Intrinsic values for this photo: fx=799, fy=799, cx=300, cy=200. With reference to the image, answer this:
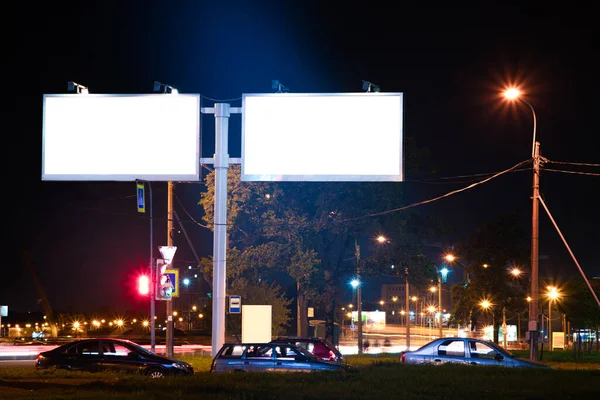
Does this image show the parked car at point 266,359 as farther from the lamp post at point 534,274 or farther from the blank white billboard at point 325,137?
the lamp post at point 534,274

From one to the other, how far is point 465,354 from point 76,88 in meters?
15.1

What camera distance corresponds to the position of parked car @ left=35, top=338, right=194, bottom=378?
Result: 72.0 ft

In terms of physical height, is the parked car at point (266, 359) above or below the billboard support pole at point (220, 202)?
below

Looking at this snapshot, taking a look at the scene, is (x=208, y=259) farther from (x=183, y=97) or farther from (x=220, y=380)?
(x=220, y=380)

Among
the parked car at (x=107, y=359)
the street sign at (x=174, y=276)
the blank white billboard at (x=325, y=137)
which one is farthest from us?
the street sign at (x=174, y=276)

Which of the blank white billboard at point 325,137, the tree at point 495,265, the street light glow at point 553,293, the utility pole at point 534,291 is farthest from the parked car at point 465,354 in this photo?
the street light glow at point 553,293

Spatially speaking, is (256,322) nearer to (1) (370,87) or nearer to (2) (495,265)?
(1) (370,87)

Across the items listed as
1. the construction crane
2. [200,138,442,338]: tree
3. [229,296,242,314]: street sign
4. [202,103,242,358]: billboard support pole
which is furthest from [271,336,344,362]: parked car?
the construction crane

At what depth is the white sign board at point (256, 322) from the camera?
26.7m

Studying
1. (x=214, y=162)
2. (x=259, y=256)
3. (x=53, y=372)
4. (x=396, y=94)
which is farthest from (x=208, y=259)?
(x=53, y=372)

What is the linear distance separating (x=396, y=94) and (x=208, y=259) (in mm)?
22371

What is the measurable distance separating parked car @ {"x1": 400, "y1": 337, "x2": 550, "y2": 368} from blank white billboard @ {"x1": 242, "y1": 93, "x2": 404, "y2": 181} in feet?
17.7

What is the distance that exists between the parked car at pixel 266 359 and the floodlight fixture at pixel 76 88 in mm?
10739

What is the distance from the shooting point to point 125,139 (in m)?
25.8
